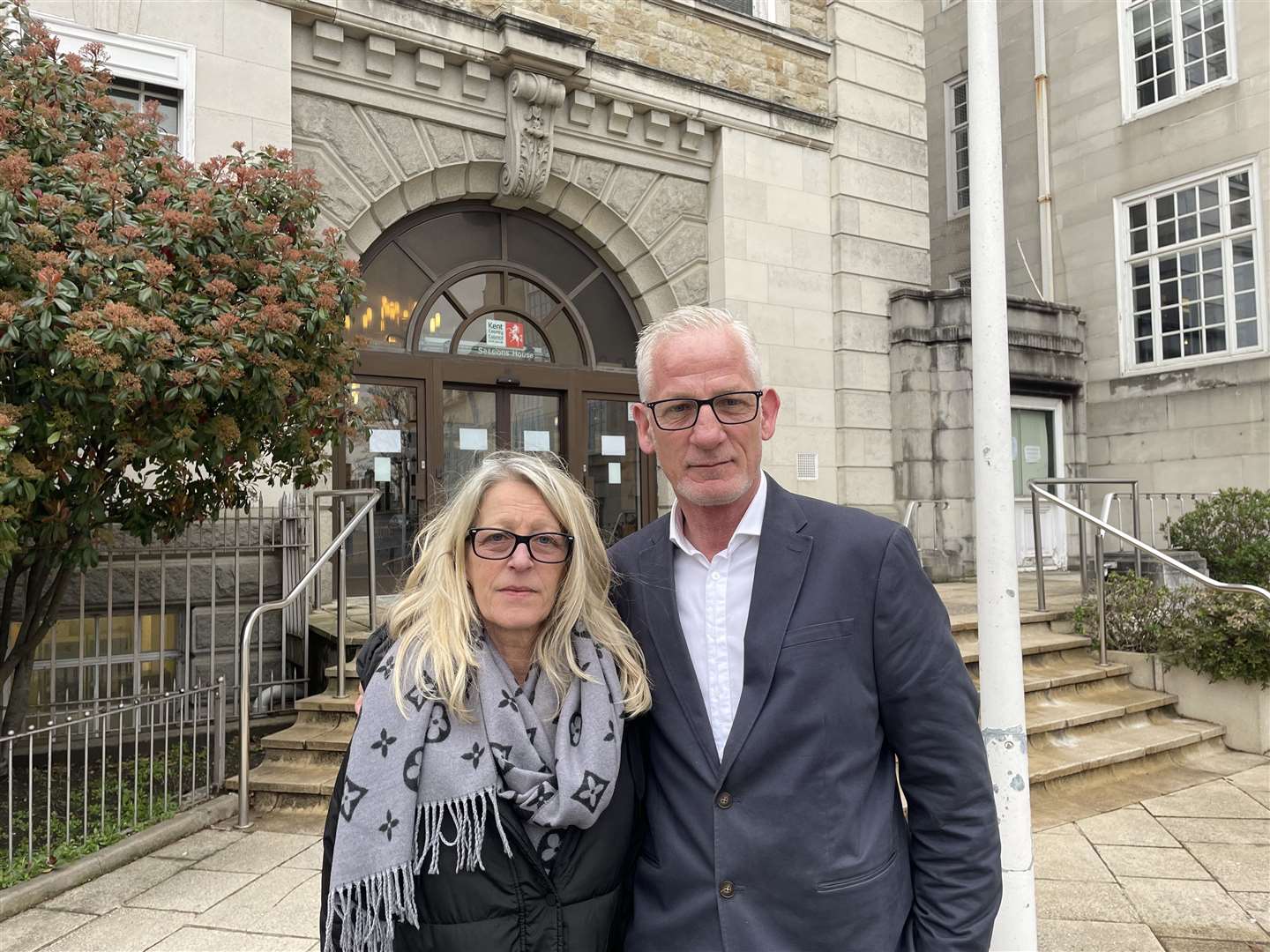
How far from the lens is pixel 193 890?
12.2 ft

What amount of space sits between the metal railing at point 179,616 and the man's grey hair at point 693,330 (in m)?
4.47

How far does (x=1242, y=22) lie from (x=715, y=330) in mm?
13477

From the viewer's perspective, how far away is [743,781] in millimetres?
1516

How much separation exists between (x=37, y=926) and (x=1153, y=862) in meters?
5.06

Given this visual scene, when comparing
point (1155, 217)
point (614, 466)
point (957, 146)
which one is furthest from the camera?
point (957, 146)

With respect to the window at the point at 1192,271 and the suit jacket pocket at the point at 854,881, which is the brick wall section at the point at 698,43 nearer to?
the window at the point at 1192,271

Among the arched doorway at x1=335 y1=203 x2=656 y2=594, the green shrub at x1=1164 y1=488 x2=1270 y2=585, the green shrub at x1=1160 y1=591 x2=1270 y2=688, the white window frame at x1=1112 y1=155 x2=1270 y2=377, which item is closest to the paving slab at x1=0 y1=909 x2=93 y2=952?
the arched doorway at x1=335 y1=203 x2=656 y2=594

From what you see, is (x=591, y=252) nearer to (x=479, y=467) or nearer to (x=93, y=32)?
(x=93, y=32)

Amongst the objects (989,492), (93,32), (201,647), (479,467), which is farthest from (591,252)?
(479,467)

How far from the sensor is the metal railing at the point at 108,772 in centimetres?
406

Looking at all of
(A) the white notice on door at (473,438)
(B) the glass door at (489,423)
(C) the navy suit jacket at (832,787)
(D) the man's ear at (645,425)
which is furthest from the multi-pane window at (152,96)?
(C) the navy suit jacket at (832,787)

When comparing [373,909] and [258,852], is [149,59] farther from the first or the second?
[373,909]

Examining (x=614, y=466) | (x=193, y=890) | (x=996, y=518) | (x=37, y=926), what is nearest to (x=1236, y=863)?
(x=996, y=518)

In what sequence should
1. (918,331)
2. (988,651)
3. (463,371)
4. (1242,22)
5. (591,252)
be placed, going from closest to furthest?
(988,651), (463,371), (591,252), (918,331), (1242,22)
